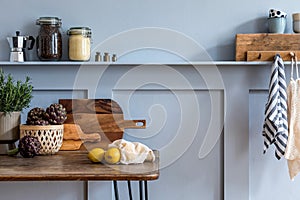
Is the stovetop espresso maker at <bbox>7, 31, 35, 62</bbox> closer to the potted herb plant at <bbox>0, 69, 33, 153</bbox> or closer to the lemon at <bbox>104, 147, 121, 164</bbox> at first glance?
the potted herb plant at <bbox>0, 69, 33, 153</bbox>

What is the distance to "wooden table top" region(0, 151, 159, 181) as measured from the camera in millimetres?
1734

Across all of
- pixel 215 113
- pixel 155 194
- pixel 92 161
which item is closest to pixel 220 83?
pixel 215 113

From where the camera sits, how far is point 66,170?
5.94 feet

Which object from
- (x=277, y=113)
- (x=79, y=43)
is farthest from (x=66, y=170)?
(x=277, y=113)

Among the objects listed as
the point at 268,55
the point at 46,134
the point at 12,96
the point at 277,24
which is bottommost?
the point at 46,134

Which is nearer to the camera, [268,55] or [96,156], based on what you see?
[96,156]

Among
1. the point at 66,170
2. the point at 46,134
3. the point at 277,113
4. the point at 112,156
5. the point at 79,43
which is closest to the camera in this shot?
the point at 66,170

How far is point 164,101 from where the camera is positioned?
8.18ft

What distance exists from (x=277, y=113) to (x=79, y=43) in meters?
0.92

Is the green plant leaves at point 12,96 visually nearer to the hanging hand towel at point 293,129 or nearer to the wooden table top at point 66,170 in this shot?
the wooden table top at point 66,170

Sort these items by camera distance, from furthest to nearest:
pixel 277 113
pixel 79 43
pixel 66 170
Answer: pixel 79 43 < pixel 277 113 < pixel 66 170

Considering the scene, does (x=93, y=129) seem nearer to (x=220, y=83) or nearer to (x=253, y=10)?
(x=220, y=83)

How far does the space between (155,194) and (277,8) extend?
1038 millimetres

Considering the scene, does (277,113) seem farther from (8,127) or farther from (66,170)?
(8,127)
